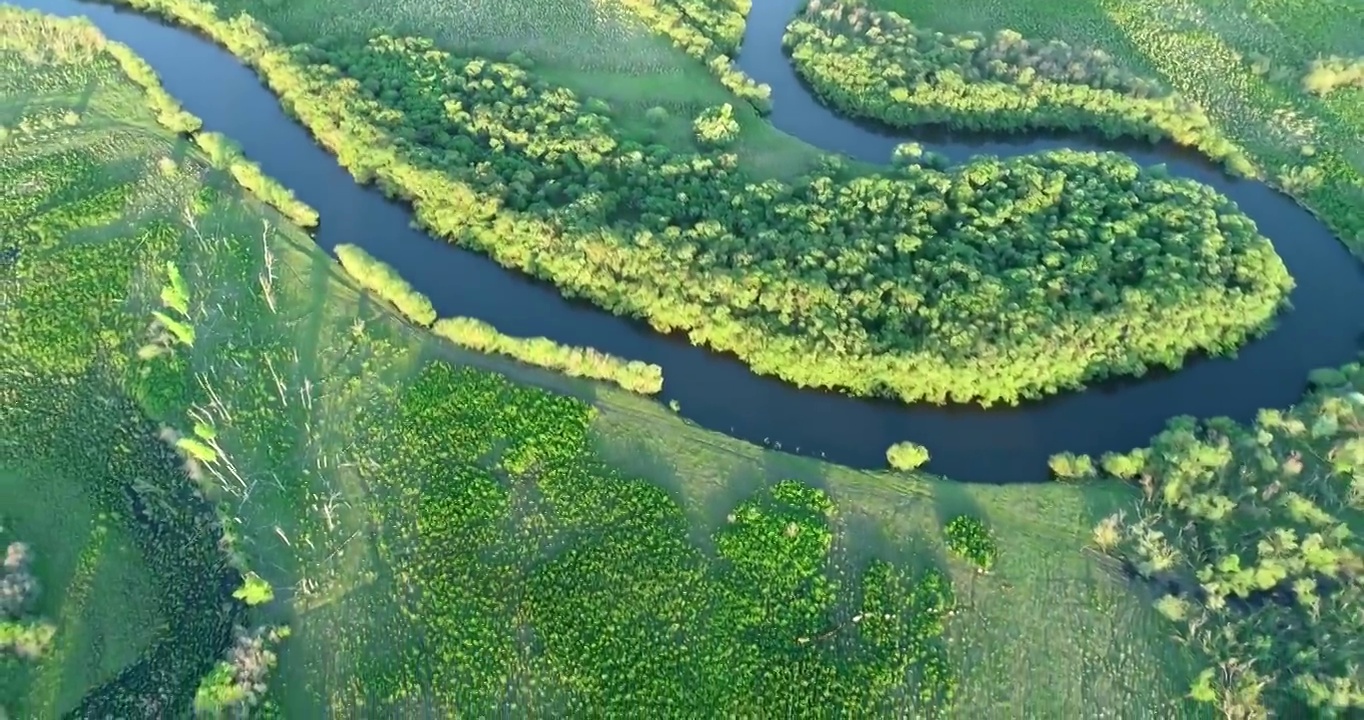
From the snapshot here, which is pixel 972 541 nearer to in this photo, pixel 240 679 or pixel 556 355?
pixel 556 355

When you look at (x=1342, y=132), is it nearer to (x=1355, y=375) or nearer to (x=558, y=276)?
(x=1355, y=375)

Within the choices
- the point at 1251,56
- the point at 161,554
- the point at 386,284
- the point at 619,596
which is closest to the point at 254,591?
the point at 161,554

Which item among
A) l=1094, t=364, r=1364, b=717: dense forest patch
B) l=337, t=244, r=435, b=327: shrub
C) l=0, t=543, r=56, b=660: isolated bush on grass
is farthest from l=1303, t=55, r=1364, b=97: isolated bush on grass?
l=0, t=543, r=56, b=660: isolated bush on grass

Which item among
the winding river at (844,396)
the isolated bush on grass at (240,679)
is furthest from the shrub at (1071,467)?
the isolated bush on grass at (240,679)

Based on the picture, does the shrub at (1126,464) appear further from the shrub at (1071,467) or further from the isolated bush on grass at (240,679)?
the isolated bush on grass at (240,679)

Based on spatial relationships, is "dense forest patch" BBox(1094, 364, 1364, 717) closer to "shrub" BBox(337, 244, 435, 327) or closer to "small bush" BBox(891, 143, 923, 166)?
"small bush" BBox(891, 143, 923, 166)

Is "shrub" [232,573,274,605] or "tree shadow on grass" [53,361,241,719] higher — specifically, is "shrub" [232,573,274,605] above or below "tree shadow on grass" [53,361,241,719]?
above
